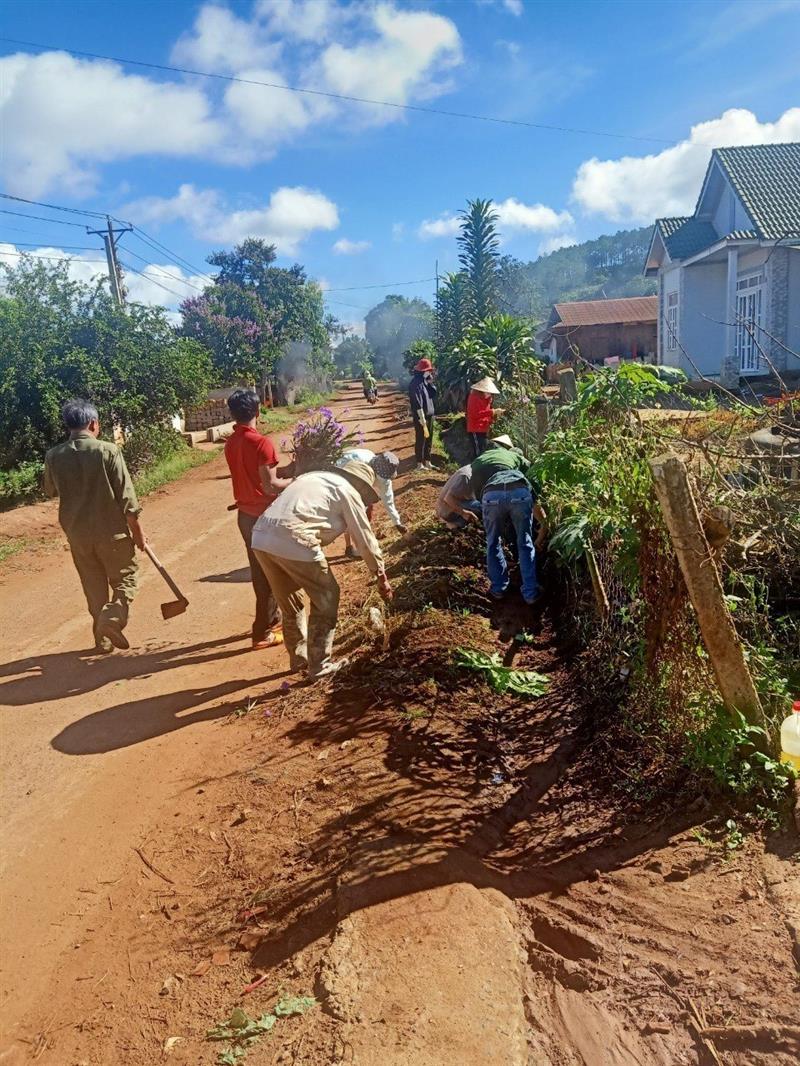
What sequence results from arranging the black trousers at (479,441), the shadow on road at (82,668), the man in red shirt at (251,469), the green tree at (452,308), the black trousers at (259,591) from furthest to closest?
the green tree at (452,308), the black trousers at (479,441), the black trousers at (259,591), the man in red shirt at (251,469), the shadow on road at (82,668)

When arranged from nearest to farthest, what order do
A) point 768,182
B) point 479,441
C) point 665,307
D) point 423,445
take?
point 479,441 → point 423,445 → point 768,182 → point 665,307

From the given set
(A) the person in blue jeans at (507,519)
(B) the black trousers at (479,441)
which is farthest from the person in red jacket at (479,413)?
(A) the person in blue jeans at (507,519)

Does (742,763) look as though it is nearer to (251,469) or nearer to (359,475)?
(359,475)

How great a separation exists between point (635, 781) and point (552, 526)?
8.35ft

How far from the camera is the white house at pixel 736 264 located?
50.4 ft

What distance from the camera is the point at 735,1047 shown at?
2.15 meters

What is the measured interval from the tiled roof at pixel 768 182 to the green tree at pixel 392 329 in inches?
2017

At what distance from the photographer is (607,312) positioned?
36.5 meters

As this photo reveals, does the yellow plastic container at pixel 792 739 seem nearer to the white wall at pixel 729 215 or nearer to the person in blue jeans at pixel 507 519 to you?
the person in blue jeans at pixel 507 519

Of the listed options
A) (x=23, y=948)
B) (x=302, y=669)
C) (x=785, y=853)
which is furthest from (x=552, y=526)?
(x=23, y=948)

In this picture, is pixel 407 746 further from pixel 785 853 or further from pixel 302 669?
pixel 785 853

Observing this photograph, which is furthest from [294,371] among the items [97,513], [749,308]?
[97,513]

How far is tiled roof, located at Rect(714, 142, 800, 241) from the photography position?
1548 centimetres

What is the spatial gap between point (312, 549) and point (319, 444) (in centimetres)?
389
